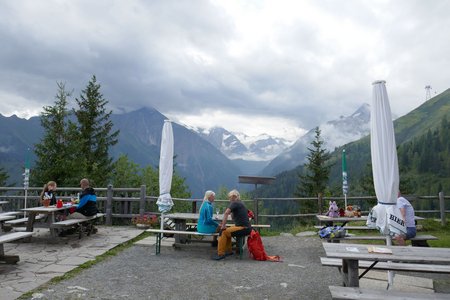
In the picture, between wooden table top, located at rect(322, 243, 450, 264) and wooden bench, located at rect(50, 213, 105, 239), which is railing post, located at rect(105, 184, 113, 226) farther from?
wooden table top, located at rect(322, 243, 450, 264)

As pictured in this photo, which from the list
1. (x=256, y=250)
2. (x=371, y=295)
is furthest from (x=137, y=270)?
(x=371, y=295)

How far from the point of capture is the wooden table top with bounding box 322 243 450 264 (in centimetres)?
405

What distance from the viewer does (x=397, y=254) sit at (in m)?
4.28

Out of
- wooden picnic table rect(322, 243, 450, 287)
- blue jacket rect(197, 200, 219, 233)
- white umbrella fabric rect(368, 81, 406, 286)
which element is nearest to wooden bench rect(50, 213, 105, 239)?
blue jacket rect(197, 200, 219, 233)

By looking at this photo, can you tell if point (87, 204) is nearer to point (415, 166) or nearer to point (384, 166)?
point (384, 166)

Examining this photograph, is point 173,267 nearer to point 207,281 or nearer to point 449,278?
point 207,281

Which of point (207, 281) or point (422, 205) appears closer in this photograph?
point (207, 281)

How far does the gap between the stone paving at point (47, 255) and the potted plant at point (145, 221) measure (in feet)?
2.08

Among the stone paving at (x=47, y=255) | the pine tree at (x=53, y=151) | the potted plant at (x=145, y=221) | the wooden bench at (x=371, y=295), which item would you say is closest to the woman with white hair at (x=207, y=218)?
the stone paving at (x=47, y=255)

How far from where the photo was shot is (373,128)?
18.4 ft

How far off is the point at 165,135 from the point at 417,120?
182 m

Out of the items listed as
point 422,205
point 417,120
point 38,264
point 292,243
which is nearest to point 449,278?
point 292,243

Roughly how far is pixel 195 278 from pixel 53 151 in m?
15.7

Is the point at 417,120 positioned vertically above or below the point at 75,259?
above
